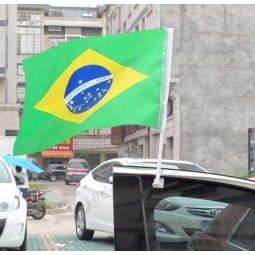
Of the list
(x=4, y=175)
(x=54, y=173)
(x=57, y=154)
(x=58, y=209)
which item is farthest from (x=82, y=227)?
(x=57, y=154)

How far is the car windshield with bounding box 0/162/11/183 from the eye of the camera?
27.8ft

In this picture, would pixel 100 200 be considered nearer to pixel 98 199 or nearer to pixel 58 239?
pixel 98 199

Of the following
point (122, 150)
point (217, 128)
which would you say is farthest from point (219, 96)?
point (122, 150)

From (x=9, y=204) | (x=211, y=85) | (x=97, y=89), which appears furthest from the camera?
(x=211, y=85)

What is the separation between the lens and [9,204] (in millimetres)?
7570

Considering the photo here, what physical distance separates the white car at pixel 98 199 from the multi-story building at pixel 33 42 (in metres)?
32.1

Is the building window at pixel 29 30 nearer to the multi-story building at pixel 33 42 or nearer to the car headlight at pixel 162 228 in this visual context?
the multi-story building at pixel 33 42

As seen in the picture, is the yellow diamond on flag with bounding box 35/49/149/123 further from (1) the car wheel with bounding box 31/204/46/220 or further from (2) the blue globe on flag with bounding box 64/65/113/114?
(1) the car wheel with bounding box 31/204/46/220

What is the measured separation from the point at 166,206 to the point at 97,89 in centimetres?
108

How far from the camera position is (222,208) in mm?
3043

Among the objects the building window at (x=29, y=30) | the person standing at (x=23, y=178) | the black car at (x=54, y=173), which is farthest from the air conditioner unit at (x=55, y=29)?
the person standing at (x=23, y=178)

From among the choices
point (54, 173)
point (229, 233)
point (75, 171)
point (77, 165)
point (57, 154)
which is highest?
point (229, 233)

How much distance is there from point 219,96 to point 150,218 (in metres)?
30.4

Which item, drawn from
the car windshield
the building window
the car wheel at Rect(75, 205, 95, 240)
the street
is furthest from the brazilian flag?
the building window
